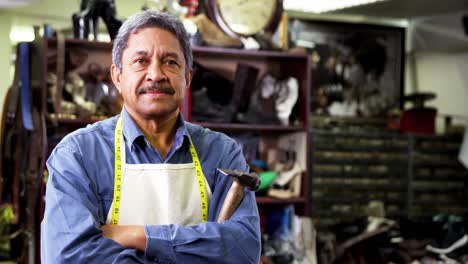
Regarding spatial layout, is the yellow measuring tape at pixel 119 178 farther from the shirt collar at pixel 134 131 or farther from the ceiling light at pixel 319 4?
the ceiling light at pixel 319 4

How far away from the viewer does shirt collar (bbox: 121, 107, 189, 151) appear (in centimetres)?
209

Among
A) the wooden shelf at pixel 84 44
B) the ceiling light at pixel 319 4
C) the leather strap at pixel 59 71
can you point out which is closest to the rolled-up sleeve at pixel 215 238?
the leather strap at pixel 59 71

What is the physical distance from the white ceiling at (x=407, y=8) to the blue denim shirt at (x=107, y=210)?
6.04 meters

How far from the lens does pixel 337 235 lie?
19.6ft

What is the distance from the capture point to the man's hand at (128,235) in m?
1.97

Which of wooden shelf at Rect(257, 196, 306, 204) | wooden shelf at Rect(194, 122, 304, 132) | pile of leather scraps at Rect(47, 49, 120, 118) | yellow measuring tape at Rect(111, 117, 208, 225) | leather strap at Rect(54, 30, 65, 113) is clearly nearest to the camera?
yellow measuring tape at Rect(111, 117, 208, 225)

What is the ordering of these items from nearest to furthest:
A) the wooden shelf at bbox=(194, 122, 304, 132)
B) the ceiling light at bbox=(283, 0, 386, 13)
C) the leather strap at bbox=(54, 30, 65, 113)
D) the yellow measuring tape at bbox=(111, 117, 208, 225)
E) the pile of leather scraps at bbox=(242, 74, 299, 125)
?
1. the yellow measuring tape at bbox=(111, 117, 208, 225)
2. the leather strap at bbox=(54, 30, 65, 113)
3. the wooden shelf at bbox=(194, 122, 304, 132)
4. the pile of leather scraps at bbox=(242, 74, 299, 125)
5. the ceiling light at bbox=(283, 0, 386, 13)


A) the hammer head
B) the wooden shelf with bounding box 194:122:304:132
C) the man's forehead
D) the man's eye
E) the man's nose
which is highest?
the man's forehead

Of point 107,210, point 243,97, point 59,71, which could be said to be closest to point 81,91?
point 59,71

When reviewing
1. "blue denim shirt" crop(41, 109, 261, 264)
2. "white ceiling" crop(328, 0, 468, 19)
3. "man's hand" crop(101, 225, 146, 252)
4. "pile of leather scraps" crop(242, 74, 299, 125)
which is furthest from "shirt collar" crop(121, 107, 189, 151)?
"white ceiling" crop(328, 0, 468, 19)

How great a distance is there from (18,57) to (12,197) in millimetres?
992

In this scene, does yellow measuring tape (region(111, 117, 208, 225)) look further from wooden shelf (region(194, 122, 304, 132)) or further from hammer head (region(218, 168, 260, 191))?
wooden shelf (region(194, 122, 304, 132))

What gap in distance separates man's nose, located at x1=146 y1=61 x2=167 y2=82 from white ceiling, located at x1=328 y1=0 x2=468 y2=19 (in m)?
6.09

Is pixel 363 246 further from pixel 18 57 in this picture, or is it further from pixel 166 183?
pixel 166 183
